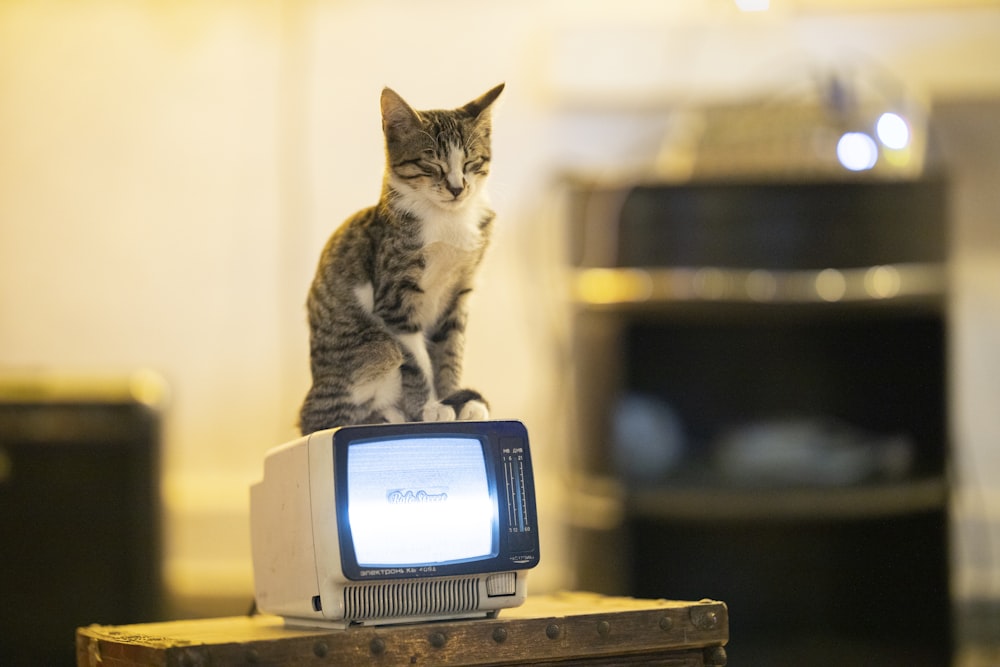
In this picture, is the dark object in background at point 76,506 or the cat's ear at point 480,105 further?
the dark object in background at point 76,506

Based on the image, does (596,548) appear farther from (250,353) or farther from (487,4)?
(487,4)

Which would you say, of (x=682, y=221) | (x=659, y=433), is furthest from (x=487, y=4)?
(x=659, y=433)

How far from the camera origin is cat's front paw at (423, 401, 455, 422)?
3.77ft

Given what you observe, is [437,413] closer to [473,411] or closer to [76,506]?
[473,411]

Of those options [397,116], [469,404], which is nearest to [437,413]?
[469,404]

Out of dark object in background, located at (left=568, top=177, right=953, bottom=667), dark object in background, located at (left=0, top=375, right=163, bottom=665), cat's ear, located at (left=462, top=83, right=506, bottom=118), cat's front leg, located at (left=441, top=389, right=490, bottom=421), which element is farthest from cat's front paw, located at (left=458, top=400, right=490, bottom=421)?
dark object in background, located at (left=0, top=375, right=163, bottom=665)

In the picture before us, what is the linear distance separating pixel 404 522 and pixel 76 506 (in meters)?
1.80

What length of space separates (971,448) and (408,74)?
176cm

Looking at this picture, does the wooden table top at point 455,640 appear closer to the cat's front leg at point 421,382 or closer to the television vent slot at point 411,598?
the television vent slot at point 411,598

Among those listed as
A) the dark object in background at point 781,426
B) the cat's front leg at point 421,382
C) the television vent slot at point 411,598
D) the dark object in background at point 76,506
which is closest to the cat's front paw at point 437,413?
the cat's front leg at point 421,382

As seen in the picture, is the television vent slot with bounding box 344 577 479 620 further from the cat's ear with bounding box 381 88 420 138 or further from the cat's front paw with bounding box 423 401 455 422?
the cat's ear with bounding box 381 88 420 138

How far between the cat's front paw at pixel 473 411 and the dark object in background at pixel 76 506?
1646 millimetres

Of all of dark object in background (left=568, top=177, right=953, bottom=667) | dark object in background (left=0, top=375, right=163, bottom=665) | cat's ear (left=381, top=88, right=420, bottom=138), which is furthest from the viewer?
dark object in background (left=0, top=375, right=163, bottom=665)

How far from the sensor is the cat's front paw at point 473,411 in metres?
1.16
